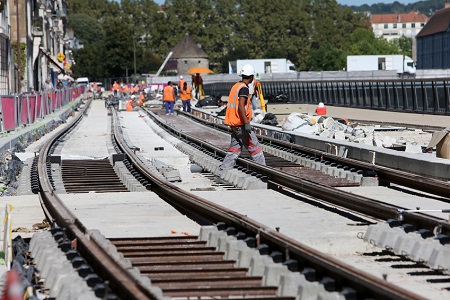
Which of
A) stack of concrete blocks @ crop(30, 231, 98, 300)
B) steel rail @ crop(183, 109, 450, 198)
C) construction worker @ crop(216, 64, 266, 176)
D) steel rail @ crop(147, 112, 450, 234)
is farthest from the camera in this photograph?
construction worker @ crop(216, 64, 266, 176)

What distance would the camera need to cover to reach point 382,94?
153 feet

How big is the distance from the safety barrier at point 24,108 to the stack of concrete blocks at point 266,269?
22474 mm

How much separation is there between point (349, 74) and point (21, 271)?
111 m

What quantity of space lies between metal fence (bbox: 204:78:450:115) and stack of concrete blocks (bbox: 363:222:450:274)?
88.3 feet

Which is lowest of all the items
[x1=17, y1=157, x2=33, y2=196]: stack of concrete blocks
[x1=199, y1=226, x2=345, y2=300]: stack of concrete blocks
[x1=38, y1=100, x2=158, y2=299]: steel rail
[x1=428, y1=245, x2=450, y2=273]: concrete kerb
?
[x1=17, y1=157, x2=33, y2=196]: stack of concrete blocks

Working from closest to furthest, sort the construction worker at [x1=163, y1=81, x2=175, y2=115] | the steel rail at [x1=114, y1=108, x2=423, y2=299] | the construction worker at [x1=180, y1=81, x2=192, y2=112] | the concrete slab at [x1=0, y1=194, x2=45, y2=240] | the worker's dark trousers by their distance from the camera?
the steel rail at [x1=114, y1=108, x2=423, y2=299] → the concrete slab at [x1=0, y1=194, x2=45, y2=240] → the worker's dark trousers → the construction worker at [x1=163, y1=81, x2=175, y2=115] → the construction worker at [x1=180, y1=81, x2=192, y2=112]

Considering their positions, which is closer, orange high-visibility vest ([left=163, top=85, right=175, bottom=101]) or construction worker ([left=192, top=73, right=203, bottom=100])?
orange high-visibility vest ([left=163, top=85, right=175, bottom=101])

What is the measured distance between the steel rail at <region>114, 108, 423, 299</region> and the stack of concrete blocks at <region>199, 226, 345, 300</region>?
0.15 metres

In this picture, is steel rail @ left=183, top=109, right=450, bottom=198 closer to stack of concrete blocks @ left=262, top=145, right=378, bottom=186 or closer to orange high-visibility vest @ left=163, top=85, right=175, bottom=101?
stack of concrete blocks @ left=262, top=145, right=378, bottom=186

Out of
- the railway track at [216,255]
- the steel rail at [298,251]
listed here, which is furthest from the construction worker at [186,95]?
the railway track at [216,255]

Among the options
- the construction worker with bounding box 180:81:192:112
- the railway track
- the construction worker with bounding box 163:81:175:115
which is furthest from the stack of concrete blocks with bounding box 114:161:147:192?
the construction worker with bounding box 180:81:192:112

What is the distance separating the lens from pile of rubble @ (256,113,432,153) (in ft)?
84.0

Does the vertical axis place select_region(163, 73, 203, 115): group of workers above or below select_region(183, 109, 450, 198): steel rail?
above

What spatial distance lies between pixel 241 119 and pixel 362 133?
1073cm
